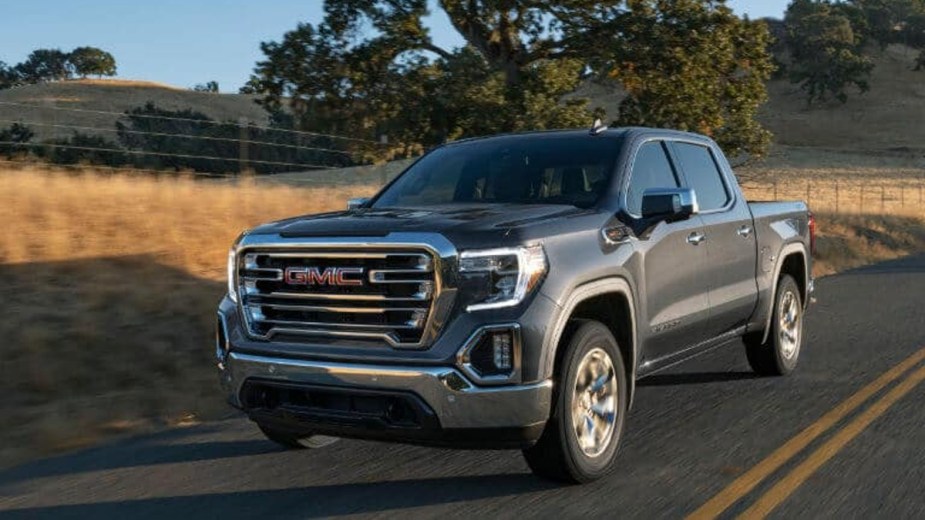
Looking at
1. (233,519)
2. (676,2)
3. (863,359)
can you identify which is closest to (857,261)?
(676,2)

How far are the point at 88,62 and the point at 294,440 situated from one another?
129 metres

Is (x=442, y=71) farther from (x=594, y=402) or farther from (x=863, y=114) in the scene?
(x=863, y=114)

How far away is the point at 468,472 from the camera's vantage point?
5.46m

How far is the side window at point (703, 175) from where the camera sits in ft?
22.7

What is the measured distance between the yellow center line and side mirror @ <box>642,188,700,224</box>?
156 cm

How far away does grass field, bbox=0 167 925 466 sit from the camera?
6875 millimetres

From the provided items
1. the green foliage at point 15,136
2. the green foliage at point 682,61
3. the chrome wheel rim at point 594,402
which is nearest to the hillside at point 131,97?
the green foliage at point 15,136

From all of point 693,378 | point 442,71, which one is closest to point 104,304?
point 693,378

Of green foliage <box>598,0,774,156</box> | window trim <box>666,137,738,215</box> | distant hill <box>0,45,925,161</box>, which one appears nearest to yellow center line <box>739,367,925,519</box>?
window trim <box>666,137,738,215</box>

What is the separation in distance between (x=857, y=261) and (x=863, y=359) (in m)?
12.0

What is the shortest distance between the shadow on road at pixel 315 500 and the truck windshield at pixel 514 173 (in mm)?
1673

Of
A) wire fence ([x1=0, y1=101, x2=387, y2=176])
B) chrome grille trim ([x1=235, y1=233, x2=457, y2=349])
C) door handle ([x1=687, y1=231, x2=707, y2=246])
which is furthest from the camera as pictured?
wire fence ([x1=0, y1=101, x2=387, y2=176])

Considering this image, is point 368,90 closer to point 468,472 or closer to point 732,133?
point 732,133

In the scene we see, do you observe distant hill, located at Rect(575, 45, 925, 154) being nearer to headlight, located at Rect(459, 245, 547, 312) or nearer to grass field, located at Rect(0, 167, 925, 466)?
grass field, located at Rect(0, 167, 925, 466)
